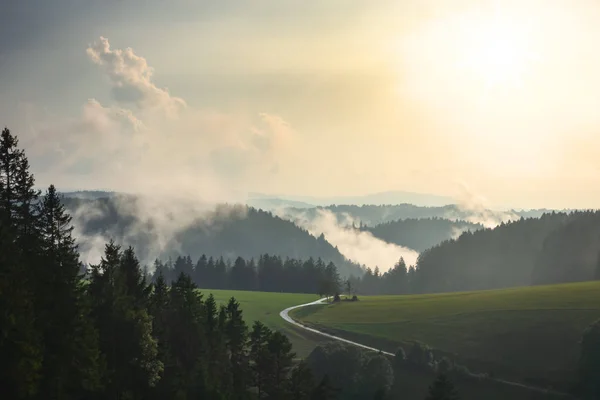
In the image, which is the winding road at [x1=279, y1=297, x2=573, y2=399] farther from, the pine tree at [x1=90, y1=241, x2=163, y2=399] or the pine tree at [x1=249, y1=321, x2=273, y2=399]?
the pine tree at [x1=90, y1=241, x2=163, y2=399]

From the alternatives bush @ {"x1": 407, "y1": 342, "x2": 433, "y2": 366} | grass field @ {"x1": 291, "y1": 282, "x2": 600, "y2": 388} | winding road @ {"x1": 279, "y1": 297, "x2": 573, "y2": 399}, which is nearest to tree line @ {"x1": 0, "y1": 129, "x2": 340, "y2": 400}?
bush @ {"x1": 407, "y1": 342, "x2": 433, "y2": 366}

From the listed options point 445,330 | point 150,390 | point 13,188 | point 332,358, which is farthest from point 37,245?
point 445,330

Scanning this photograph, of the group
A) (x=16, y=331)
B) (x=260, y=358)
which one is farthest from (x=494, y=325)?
(x=16, y=331)

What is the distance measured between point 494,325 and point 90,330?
104 metres

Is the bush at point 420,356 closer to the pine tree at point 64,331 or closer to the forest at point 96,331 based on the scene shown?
the forest at point 96,331

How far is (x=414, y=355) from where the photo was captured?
112062 mm

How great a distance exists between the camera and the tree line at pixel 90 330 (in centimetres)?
4103

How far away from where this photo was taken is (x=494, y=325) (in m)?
130

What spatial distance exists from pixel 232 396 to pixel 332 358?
130 feet

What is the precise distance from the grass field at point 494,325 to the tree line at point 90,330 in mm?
57681

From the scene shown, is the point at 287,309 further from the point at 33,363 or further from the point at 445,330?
the point at 33,363

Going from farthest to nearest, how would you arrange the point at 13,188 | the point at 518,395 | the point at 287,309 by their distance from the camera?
1. the point at 287,309
2. the point at 518,395
3. the point at 13,188

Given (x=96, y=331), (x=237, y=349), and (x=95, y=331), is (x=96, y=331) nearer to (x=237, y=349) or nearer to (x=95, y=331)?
(x=95, y=331)

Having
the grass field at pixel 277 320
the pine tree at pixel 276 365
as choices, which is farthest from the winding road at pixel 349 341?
the pine tree at pixel 276 365
